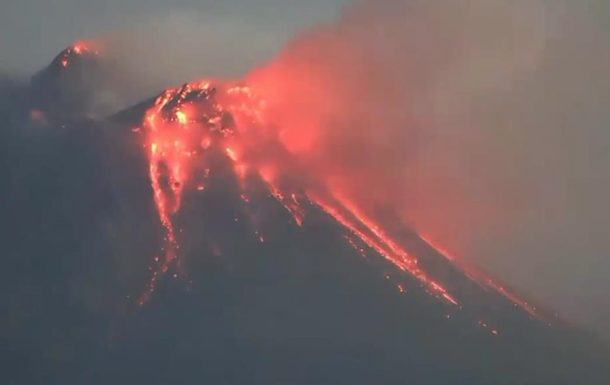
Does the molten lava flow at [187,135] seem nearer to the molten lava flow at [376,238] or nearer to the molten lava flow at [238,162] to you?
the molten lava flow at [238,162]

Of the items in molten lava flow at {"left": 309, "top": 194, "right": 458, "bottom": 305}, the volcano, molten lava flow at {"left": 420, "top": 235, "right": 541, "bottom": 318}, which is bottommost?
the volcano

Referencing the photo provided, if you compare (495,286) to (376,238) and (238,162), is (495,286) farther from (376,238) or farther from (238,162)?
(238,162)

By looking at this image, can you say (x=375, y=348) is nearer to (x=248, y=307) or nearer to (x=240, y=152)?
(x=248, y=307)

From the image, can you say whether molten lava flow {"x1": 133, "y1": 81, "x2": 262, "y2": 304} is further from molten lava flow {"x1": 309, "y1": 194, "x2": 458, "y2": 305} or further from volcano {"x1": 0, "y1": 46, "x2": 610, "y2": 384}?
molten lava flow {"x1": 309, "y1": 194, "x2": 458, "y2": 305}

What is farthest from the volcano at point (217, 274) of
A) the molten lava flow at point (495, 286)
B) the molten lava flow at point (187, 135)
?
the molten lava flow at point (495, 286)

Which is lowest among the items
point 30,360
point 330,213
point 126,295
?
point 30,360

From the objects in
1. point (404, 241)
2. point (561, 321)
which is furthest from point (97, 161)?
→ point (561, 321)

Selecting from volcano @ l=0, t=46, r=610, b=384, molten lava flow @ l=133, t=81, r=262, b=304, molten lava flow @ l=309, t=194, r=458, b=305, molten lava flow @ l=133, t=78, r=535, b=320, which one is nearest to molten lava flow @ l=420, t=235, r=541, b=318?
molten lava flow @ l=133, t=78, r=535, b=320

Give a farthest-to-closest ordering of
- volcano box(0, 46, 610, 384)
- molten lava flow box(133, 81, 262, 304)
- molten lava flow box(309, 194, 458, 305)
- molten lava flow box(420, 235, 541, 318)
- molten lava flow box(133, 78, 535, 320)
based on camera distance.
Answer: molten lava flow box(133, 81, 262, 304) → molten lava flow box(420, 235, 541, 318) → molten lava flow box(133, 78, 535, 320) → molten lava flow box(309, 194, 458, 305) → volcano box(0, 46, 610, 384)

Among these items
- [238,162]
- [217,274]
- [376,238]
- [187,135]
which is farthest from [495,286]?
[187,135]
